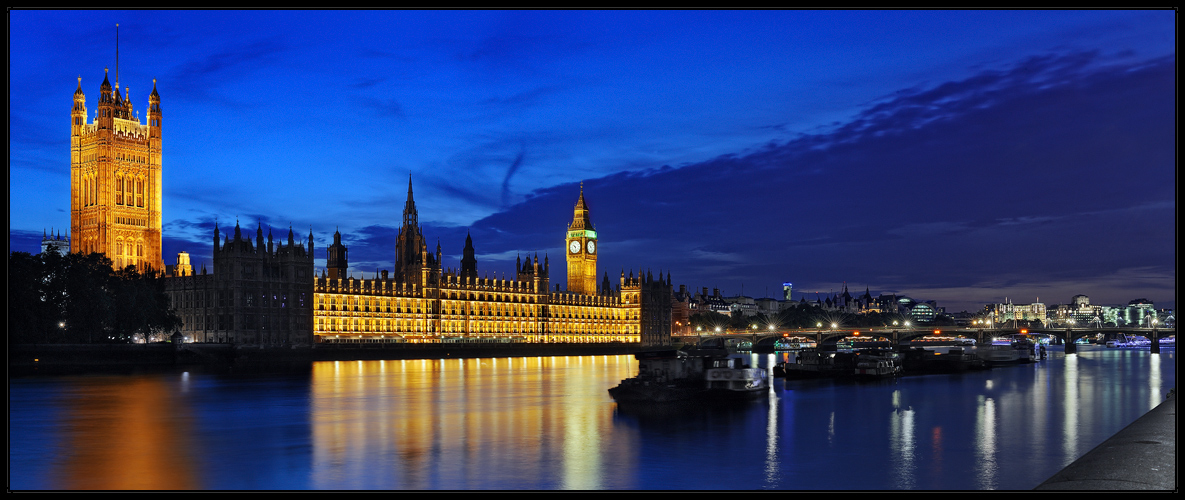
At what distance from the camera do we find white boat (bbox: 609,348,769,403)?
5512cm

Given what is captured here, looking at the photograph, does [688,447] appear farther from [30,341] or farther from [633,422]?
[30,341]

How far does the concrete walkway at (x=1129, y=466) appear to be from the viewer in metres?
13.4

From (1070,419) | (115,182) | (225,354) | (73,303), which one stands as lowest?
(225,354)

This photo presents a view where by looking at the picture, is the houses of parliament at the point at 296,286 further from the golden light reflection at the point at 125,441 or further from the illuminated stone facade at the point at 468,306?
the golden light reflection at the point at 125,441

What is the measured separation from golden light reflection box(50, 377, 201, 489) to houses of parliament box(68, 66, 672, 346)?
169ft

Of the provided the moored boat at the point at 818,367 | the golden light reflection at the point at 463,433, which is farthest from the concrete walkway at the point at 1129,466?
the moored boat at the point at 818,367

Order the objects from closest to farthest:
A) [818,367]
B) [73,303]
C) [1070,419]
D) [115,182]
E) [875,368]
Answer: [1070,419], [875,368], [818,367], [73,303], [115,182]

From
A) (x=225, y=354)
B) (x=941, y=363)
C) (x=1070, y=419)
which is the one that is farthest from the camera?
(x=941, y=363)

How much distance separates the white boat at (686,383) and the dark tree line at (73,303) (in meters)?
51.3

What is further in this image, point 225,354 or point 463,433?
point 225,354

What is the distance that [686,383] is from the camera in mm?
56656

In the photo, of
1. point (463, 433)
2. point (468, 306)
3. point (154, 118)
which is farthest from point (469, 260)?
point (463, 433)

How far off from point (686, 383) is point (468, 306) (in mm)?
104592

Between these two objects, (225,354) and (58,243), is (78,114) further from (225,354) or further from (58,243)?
(225,354)
